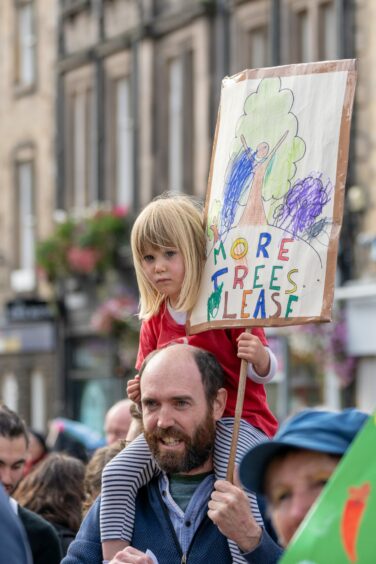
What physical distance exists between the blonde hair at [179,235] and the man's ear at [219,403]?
0.43m

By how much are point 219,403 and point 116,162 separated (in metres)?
20.9

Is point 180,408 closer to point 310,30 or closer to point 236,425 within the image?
point 236,425

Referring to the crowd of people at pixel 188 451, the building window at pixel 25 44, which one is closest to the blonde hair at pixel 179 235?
the crowd of people at pixel 188 451

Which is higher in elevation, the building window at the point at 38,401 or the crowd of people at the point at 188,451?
the crowd of people at the point at 188,451

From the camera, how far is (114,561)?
15.9 ft

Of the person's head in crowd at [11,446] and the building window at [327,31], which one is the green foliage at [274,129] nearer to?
the person's head in crowd at [11,446]

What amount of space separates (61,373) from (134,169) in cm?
392

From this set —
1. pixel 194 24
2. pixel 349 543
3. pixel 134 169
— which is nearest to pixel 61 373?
pixel 134 169

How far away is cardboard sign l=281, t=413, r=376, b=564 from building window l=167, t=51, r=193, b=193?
2016 cm

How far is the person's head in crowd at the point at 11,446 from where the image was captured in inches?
271

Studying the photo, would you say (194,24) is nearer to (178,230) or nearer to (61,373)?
(61,373)

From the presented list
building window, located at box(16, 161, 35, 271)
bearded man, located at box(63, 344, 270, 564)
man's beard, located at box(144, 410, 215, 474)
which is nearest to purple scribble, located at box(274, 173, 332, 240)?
bearded man, located at box(63, 344, 270, 564)

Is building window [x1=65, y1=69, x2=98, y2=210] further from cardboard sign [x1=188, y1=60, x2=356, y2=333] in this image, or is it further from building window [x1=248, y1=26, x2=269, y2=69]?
cardboard sign [x1=188, y1=60, x2=356, y2=333]

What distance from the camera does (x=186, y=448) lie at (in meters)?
4.95
